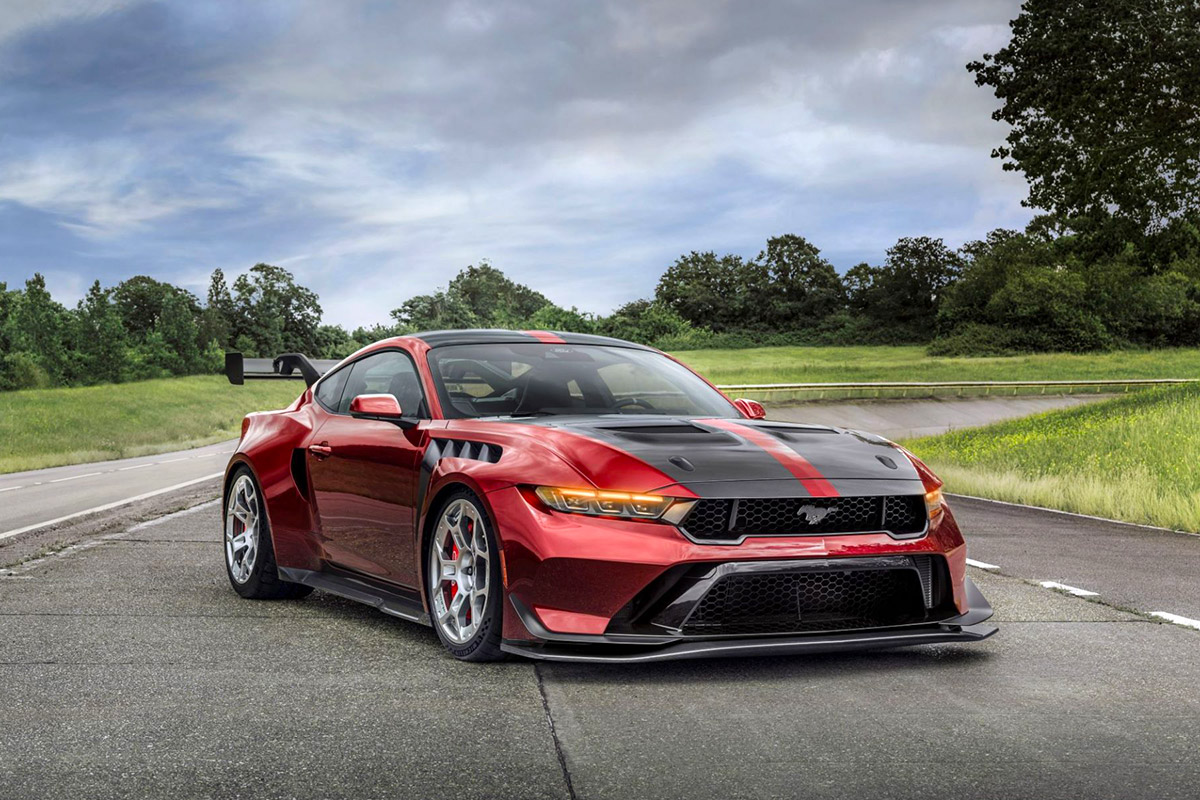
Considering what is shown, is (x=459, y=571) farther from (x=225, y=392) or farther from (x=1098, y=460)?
(x=225, y=392)

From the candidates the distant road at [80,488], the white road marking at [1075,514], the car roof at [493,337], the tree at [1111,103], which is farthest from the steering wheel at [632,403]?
the tree at [1111,103]

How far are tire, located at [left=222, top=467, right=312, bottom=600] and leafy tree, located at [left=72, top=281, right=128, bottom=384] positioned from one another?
115m

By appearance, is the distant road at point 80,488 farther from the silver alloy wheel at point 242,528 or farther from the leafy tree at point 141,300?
the leafy tree at point 141,300

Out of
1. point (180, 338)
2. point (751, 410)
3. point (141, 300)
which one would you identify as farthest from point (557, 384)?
point (141, 300)

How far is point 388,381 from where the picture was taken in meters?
6.92

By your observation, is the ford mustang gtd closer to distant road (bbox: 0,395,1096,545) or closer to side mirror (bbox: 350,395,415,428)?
side mirror (bbox: 350,395,415,428)

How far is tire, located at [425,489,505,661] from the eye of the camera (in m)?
5.44

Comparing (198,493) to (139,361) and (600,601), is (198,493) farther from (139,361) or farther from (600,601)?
(139,361)

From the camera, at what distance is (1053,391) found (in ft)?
168

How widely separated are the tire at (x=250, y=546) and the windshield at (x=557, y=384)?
1.69m

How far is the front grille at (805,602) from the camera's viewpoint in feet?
16.9

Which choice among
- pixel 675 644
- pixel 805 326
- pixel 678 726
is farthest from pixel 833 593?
pixel 805 326

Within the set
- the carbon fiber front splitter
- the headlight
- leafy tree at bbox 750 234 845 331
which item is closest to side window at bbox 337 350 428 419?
the headlight

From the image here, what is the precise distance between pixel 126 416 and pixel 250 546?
70464 millimetres
